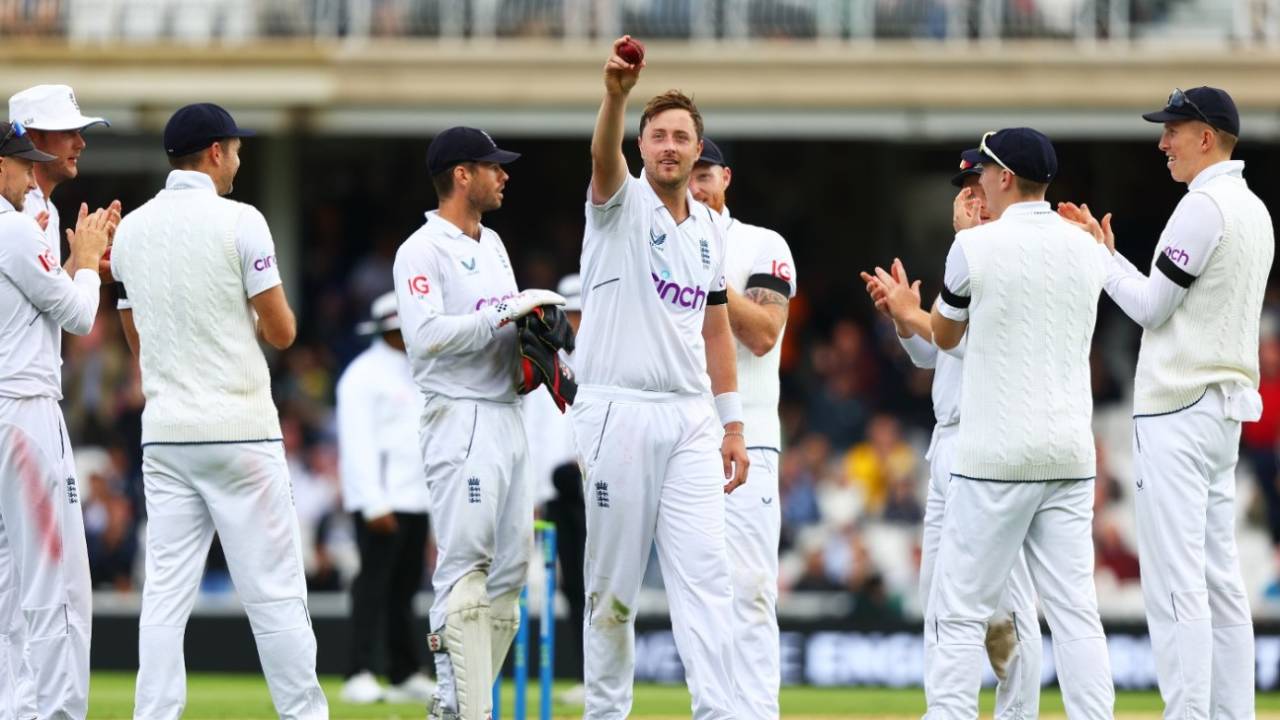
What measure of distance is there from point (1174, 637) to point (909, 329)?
5.85 feet

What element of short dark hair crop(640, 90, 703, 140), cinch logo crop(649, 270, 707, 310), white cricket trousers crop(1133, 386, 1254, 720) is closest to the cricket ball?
short dark hair crop(640, 90, 703, 140)

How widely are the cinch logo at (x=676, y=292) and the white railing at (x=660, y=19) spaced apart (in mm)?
13176

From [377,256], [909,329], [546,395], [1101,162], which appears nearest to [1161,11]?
[1101,162]

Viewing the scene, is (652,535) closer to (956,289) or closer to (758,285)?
(956,289)

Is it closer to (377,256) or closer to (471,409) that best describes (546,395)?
(471,409)

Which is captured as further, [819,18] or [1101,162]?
[1101,162]

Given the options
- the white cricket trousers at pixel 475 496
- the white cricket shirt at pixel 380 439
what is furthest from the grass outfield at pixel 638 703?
the white cricket trousers at pixel 475 496

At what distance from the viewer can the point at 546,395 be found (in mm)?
12148

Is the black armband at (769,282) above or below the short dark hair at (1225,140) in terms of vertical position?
below

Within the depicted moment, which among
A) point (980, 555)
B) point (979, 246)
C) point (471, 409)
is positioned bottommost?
point (980, 555)

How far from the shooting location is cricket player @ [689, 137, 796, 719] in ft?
29.3

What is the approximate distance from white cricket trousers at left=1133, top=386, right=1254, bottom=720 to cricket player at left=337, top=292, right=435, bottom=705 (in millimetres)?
5083

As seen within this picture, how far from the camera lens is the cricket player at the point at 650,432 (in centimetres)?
794

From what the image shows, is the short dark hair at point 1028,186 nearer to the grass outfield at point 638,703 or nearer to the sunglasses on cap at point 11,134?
the sunglasses on cap at point 11,134
